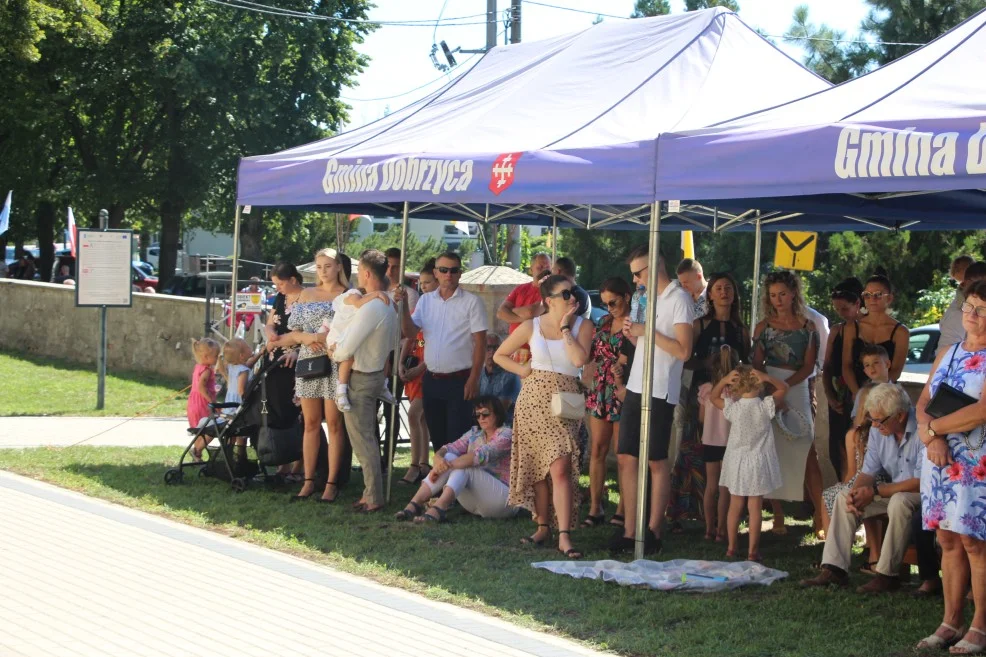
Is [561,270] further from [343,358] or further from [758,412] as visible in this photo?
[758,412]

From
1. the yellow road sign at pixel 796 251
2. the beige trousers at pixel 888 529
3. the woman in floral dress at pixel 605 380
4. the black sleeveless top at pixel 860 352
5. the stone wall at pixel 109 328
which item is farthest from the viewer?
the stone wall at pixel 109 328

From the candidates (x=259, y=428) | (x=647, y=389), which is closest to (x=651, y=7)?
(x=259, y=428)

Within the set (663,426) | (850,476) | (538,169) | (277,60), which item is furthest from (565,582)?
(277,60)

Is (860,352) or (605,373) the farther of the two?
(605,373)

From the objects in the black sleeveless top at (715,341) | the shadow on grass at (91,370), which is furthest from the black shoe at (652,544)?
the shadow on grass at (91,370)

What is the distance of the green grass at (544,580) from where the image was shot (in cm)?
588

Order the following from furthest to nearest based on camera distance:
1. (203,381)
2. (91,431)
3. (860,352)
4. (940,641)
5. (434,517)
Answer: (91,431), (203,381), (434,517), (860,352), (940,641)

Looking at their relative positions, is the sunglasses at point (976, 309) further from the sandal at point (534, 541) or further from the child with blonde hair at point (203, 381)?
the child with blonde hair at point (203, 381)

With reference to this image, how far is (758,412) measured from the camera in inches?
298

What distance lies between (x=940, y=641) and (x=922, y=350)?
24.7 feet

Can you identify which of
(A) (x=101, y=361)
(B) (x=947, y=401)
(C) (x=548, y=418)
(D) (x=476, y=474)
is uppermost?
(B) (x=947, y=401)

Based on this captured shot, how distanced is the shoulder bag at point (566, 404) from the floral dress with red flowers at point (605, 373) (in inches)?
19.1

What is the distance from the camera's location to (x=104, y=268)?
1483 centimetres

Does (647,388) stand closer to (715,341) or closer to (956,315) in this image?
(715,341)
